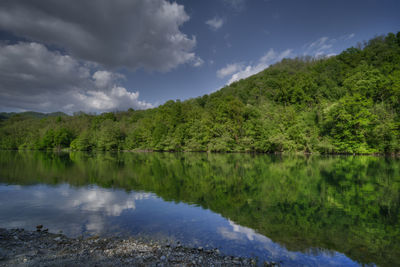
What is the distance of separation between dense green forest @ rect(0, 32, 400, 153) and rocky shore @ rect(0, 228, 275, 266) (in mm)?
43528

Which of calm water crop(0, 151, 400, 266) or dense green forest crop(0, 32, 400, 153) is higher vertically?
dense green forest crop(0, 32, 400, 153)

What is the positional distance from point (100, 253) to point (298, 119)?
5050 cm

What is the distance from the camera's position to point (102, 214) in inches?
354

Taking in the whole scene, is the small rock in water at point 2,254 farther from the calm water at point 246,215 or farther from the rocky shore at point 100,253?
the calm water at point 246,215

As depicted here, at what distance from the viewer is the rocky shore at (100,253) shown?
4.84m

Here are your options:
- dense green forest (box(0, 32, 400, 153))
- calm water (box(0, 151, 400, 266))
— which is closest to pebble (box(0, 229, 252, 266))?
calm water (box(0, 151, 400, 266))

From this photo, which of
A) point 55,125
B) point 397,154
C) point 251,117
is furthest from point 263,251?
point 55,125

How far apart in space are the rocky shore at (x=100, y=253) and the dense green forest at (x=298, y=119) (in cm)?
4353

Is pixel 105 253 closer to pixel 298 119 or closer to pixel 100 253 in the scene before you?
pixel 100 253

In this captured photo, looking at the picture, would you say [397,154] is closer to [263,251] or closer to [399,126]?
[399,126]

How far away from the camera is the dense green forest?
39688mm

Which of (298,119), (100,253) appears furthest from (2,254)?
(298,119)

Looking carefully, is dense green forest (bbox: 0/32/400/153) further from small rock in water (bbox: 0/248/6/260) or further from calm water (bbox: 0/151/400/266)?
small rock in water (bbox: 0/248/6/260)

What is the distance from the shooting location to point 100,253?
534cm
